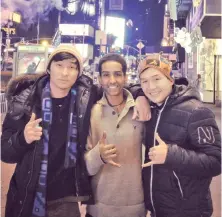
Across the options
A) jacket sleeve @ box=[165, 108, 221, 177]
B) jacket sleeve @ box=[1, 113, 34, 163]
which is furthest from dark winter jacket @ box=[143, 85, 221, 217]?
jacket sleeve @ box=[1, 113, 34, 163]

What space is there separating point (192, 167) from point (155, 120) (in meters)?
0.39

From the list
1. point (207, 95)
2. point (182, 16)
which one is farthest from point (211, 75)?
point (182, 16)

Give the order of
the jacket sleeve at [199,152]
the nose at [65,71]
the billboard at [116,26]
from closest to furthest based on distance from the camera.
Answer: the jacket sleeve at [199,152] < the nose at [65,71] < the billboard at [116,26]

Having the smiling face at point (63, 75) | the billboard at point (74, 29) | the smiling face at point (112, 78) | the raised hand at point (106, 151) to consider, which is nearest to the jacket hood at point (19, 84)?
the smiling face at point (63, 75)

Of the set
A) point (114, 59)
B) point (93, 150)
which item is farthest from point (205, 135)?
point (114, 59)

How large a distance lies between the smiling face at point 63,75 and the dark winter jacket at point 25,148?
0.31 ft

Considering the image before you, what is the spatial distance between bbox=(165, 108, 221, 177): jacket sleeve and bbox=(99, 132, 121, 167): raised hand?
351mm

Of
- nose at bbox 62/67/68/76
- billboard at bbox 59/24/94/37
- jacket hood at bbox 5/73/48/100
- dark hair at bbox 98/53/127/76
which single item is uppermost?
billboard at bbox 59/24/94/37

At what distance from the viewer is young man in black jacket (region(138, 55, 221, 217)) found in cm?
175

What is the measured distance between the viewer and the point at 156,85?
6.36 feet

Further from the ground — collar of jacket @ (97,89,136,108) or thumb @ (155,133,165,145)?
collar of jacket @ (97,89,136,108)

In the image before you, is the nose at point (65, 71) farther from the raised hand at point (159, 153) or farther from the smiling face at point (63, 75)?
the raised hand at point (159, 153)

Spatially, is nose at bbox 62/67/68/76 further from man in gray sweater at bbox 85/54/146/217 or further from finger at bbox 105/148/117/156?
finger at bbox 105/148/117/156

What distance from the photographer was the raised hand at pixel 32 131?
1835mm
